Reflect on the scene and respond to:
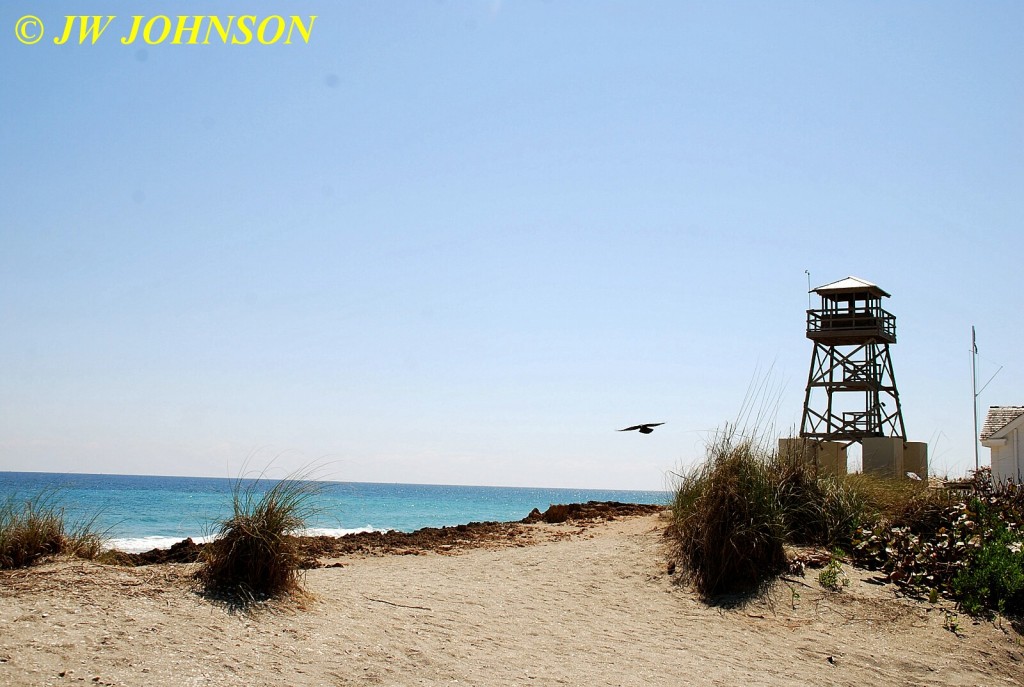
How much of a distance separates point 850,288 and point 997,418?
5.97 metres

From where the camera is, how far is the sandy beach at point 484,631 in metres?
5.57

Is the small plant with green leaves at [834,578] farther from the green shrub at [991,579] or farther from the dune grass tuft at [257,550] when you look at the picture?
the dune grass tuft at [257,550]

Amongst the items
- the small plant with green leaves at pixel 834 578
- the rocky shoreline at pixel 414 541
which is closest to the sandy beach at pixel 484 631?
the small plant with green leaves at pixel 834 578

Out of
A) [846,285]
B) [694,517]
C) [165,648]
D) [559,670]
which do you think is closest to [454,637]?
[559,670]

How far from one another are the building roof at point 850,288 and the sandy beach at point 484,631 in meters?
11.9

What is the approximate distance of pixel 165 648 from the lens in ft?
18.4

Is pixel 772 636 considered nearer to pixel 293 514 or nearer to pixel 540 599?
pixel 540 599

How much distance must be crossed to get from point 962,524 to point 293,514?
23.7ft

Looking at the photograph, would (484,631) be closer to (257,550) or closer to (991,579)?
(257,550)

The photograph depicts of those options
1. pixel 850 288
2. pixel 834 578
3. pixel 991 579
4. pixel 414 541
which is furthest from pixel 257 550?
pixel 850 288

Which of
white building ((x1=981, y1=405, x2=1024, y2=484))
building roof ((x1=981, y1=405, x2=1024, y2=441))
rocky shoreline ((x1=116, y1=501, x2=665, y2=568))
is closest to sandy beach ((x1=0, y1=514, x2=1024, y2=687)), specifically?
rocky shoreline ((x1=116, y1=501, x2=665, y2=568))

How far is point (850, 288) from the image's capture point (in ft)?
64.2

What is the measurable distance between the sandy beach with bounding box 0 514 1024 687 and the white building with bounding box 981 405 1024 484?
34.2 ft

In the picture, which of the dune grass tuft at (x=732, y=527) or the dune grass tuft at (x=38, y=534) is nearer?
the dune grass tuft at (x=38, y=534)
